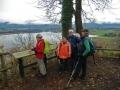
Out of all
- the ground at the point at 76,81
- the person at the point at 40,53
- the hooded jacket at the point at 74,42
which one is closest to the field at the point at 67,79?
the ground at the point at 76,81

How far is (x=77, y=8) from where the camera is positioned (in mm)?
8984

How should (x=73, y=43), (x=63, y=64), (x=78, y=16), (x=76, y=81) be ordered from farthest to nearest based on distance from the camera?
(x=78, y=16)
(x=63, y=64)
(x=73, y=43)
(x=76, y=81)

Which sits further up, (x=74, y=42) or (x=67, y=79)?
(x=74, y=42)

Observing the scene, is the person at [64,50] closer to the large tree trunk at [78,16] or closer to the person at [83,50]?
the person at [83,50]

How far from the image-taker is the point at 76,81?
19.2ft

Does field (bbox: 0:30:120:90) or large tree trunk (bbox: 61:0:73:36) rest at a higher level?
large tree trunk (bbox: 61:0:73:36)

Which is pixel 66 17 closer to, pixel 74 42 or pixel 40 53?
pixel 74 42

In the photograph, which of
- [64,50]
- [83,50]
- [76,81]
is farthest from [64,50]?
[76,81]

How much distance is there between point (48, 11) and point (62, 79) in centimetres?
476

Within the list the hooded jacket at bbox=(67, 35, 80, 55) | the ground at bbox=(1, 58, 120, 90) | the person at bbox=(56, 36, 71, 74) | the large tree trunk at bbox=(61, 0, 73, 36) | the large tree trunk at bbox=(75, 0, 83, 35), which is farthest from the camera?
the large tree trunk at bbox=(75, 0, 83, 35)

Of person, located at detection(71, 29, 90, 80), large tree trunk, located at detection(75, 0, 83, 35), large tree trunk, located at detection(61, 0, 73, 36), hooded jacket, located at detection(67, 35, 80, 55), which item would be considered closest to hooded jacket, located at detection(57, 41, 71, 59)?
hooded jacket, located at detection(67, 35, 80, 55)

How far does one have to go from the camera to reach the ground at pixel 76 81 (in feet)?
18.1

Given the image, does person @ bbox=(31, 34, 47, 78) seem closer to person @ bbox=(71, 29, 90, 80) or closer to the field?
the field

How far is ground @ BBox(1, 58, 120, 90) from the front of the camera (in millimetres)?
5527
